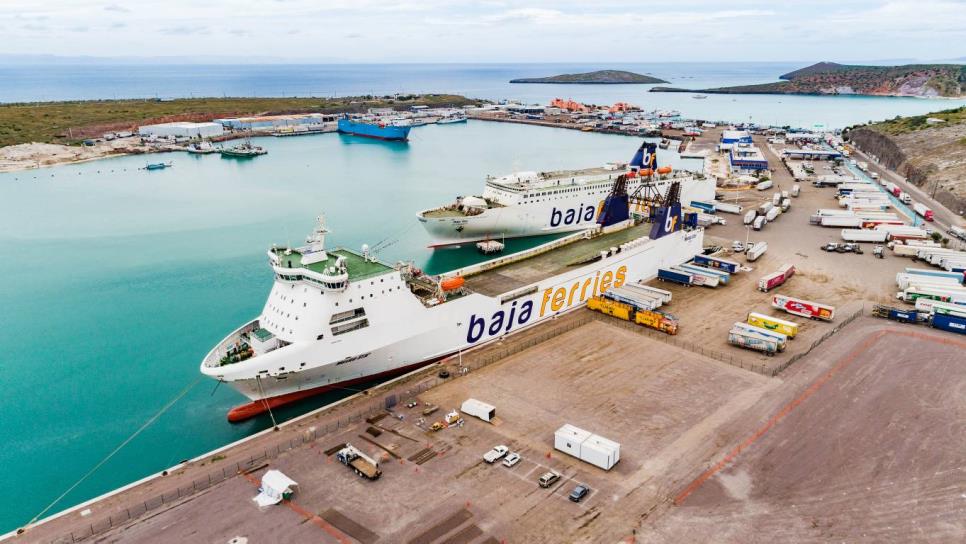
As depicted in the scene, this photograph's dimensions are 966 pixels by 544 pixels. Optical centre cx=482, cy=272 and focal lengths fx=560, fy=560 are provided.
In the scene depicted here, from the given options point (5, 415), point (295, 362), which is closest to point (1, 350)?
point (5, 415)

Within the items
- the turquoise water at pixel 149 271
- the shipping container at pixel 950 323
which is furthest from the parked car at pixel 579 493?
the shipping container at pixel 950 323

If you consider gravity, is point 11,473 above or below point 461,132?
below

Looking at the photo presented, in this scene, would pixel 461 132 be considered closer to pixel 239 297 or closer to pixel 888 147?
pixel 888 147

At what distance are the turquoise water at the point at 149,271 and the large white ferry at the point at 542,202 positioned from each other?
2.44m

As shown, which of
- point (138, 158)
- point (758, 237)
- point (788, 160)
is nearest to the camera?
point (758, 237)

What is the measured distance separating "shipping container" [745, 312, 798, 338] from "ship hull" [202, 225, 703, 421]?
10038mm

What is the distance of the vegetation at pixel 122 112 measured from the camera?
4417 inches

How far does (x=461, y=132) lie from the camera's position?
139m

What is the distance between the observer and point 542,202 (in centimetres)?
5462

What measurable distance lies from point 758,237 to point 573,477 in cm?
4032

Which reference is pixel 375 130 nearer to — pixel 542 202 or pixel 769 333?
pixel 542 202

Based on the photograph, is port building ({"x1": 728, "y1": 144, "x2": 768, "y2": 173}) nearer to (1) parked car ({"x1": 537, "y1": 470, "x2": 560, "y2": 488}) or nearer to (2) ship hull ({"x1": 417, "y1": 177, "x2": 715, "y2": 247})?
(2) ship hull ({"x1": 417, "y1": 177, "x2": 715, "y2": 247})

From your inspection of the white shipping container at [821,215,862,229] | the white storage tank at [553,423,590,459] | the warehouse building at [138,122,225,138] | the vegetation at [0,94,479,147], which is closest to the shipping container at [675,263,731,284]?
the white shipping container at [821,215,862,229]

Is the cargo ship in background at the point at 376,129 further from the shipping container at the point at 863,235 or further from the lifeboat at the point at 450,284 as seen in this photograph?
the lifeboat at the point at 450,284
